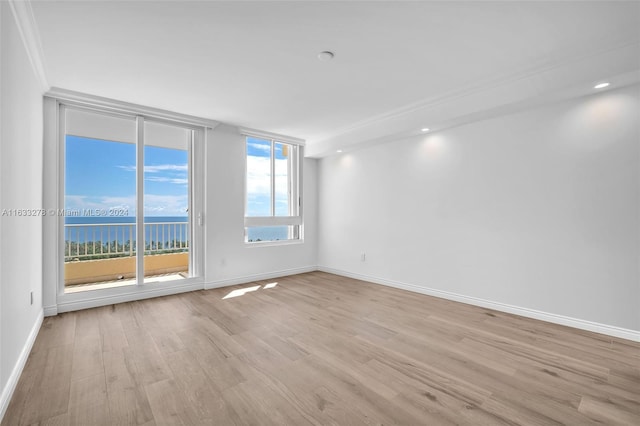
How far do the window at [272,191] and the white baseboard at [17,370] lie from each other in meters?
2.79

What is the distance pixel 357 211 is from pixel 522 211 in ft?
8.21

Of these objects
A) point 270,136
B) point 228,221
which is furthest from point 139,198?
point 270,136

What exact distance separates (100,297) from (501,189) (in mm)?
5043

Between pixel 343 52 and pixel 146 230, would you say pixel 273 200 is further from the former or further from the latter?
pixel 343 52

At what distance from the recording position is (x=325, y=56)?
257cm

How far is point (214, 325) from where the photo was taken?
9.95 ft

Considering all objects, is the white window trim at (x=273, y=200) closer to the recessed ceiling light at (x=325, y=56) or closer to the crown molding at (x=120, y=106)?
the crown molding at (x=120, y=106)

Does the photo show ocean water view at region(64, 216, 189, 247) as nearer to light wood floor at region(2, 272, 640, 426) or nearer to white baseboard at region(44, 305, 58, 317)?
white baseboard at region(44, 305, 58, 317)

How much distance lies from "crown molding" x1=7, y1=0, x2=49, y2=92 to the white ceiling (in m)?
0.04

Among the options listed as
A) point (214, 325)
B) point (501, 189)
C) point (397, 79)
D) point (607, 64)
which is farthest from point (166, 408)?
point (607, 64)

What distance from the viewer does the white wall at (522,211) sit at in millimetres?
2730

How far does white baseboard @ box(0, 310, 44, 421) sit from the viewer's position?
168 cm

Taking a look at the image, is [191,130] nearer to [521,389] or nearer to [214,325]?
[214,325]

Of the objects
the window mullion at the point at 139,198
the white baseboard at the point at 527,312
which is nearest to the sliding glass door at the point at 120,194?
the window mullion at the point at 139,198
